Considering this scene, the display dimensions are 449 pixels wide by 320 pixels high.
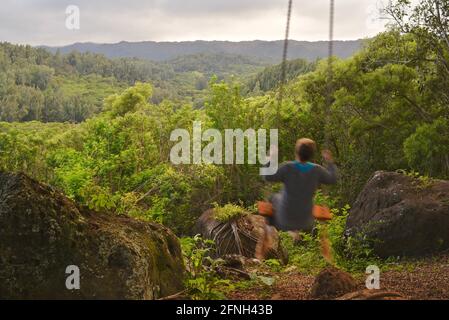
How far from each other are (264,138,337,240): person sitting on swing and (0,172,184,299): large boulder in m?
2.06

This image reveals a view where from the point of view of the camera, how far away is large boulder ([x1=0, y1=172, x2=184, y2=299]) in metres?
5.27

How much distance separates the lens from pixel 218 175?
23.3 meters

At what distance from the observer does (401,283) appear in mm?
8203

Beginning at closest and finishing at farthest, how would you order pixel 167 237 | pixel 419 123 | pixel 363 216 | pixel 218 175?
pixel 167 237 → pixel 363 216 → pixel 419 123 → pixel 218 175

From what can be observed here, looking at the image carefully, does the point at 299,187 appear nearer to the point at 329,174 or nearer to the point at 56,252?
the point at 329,174

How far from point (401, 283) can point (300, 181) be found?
9.34ft

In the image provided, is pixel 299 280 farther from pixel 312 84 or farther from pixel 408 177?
pixel 312 84

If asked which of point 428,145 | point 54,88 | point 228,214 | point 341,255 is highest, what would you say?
point 54,88

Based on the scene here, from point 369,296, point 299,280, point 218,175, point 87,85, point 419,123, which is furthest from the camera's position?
point 87,85

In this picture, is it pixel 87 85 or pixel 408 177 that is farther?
pixel 87 85

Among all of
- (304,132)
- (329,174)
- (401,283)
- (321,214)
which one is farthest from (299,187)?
(304,132)

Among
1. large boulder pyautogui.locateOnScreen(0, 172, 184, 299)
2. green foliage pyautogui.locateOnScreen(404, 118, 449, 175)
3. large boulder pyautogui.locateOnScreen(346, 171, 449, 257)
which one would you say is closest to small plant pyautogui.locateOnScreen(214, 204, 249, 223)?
large boulder pyautogui.locateOnScreen(346, 171, 449, 257)
